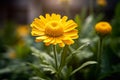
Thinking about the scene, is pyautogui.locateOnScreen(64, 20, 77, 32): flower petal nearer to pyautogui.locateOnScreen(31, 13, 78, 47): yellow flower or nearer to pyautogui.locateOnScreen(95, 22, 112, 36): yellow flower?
pyautogui.locateOnScreen(31, 13, 78, 47): yellow flower

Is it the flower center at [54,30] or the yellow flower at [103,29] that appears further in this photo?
the yellow flower at [103,29]

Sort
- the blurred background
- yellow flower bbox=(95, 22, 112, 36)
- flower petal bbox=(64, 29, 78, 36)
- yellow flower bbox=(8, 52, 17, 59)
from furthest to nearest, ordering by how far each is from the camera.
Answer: yellow flower bbox=(8, 52, 17, 59) → the blurred background → yellow flower bbox=(95, 22, 112, 36) → flower petal bbox=(64, 29, 78, 36)

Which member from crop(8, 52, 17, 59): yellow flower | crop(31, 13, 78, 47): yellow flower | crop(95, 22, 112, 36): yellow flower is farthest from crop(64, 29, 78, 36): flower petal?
crop(8, 52, 17, 59): yellow flower

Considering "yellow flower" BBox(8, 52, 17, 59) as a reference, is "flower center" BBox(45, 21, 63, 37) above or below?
above

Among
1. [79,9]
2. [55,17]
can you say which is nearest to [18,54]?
[55,17]

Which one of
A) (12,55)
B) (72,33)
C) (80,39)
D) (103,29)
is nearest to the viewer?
(72,33)

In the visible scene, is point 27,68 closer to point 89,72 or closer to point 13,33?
point 89,72

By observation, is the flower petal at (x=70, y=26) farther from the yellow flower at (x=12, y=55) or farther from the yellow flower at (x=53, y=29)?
the yellow flower at (x=12, y=55)

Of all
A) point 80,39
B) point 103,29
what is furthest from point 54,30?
point 80,39

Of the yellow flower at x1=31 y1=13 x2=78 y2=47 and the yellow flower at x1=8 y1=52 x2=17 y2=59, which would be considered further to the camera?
the yellow flower at x1=8 y1=52 x2=17 y2=59

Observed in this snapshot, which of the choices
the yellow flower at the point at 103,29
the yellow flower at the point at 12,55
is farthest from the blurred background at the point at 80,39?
the yellow flower at the point at 103,29

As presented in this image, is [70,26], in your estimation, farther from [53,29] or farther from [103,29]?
[103,29]
